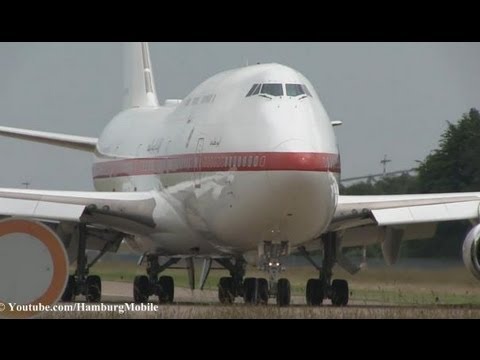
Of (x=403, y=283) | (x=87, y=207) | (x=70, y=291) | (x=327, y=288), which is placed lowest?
(x=70, y=291)

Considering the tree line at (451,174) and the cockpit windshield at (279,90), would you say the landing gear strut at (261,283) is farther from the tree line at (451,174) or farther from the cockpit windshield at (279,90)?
the tree line at (451,174)

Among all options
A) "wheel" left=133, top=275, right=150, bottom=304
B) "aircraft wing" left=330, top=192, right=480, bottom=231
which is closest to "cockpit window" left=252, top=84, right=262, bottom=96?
"aircraft wing" left=330, top=192, right=480, bottom=231

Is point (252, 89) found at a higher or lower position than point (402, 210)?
higher

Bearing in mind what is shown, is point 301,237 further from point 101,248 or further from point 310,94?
point 101,248

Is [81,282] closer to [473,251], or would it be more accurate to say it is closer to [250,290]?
[250,290]

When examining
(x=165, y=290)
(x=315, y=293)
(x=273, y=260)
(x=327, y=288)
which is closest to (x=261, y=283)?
(x=315, y=293)

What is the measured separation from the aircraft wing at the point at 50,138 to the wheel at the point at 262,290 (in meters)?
9.72

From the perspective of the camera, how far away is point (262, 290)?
28.0 metres

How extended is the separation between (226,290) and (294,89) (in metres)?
7.09

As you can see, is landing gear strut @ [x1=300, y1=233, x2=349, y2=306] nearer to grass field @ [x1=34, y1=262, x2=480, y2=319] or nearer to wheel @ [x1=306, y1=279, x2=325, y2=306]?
wheel @ [x1=306, y1=279, x2=325, y2=306]

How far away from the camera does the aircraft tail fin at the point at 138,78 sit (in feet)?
138

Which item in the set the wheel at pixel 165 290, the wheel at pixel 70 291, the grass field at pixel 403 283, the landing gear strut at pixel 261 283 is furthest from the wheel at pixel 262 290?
the wheel at pixel 70 291

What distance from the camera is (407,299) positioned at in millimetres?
32188
